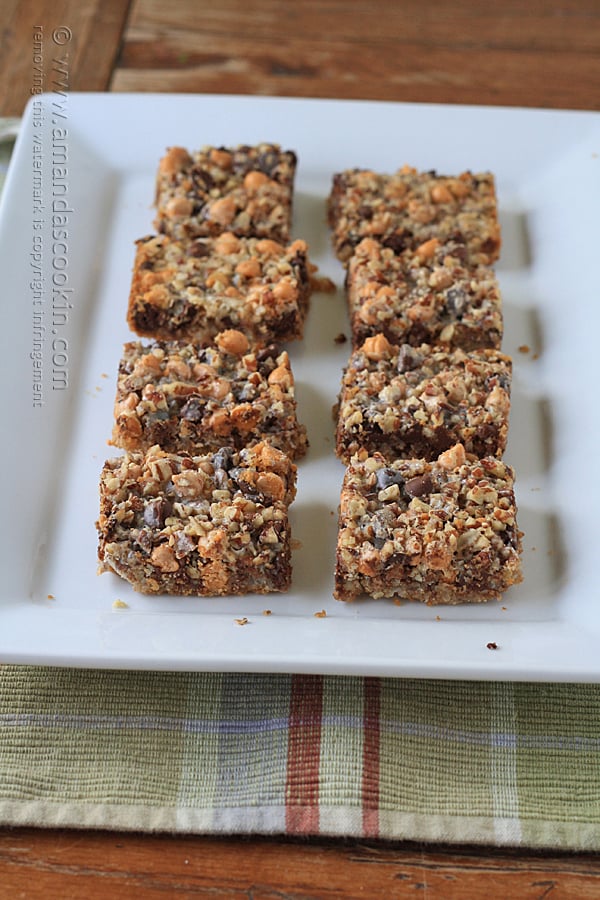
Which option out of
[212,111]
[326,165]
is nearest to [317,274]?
[326,165]

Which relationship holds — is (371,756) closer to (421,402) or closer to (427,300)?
(421,402)

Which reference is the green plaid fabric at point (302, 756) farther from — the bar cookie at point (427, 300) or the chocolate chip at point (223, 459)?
the bar cookie at point (427, 300)

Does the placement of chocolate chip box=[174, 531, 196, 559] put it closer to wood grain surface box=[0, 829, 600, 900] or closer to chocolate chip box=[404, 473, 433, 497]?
chocolate chip box=[404, 473, 433, 497]

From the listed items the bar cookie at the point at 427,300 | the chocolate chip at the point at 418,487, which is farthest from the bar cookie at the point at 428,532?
the bar cookie at the point at 427,300

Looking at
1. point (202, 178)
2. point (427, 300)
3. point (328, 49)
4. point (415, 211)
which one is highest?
point (328, 49)

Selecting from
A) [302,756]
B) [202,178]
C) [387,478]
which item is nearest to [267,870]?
[302,756]

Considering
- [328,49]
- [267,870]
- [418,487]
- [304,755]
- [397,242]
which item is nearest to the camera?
[267,870]

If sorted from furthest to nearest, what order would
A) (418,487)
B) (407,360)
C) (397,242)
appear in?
(397,242) < (407,360) < (418,487)

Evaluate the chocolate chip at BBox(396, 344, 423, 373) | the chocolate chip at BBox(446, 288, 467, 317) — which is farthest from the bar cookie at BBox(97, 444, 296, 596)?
the chocolate chip at BBox(446, 288, 467, 317)
